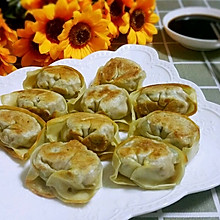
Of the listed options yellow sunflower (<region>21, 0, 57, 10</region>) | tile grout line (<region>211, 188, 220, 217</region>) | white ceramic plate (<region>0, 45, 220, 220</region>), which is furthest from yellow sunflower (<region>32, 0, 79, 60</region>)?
tile grout line (<region>211, 188, 220, 217</region>)

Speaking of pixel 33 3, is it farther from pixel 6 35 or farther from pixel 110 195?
pixel 110 195

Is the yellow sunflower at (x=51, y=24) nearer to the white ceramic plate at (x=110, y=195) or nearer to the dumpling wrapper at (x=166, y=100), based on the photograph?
the dumpling wrapper at (x=166, y=100)

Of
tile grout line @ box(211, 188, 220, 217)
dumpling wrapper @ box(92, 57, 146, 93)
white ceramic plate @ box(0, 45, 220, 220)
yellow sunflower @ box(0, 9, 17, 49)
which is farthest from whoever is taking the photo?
yellow sunflower @ box(0, 9, 17, 49)

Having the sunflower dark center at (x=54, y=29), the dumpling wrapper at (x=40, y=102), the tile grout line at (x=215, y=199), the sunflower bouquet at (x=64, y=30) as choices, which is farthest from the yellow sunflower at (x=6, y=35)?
the tile grout line at (x=215, y=199)

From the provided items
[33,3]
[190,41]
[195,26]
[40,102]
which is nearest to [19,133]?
[40,102]

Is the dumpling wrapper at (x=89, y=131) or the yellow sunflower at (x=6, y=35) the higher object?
the yellow sunflower at (x=6, y=35)

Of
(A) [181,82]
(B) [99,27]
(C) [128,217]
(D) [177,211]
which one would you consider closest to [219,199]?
(D) [177,211]

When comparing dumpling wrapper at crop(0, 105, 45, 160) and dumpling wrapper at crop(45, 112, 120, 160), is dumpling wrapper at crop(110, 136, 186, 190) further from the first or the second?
dumpling wrapper at crop(0, 105, 45, 160)
